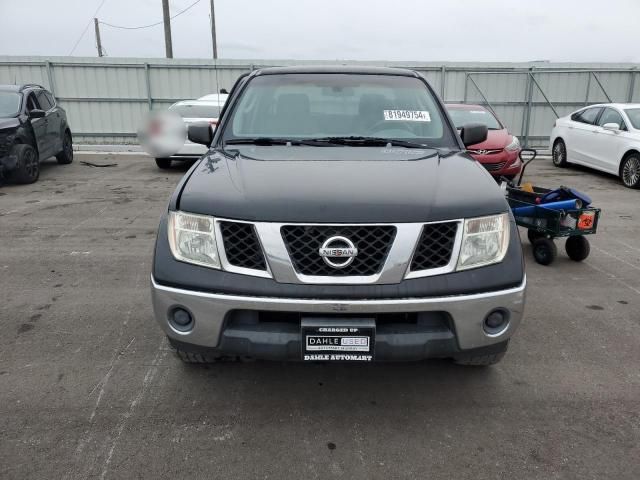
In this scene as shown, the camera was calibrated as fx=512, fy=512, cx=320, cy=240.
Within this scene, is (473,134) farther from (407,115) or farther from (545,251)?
(545,251)

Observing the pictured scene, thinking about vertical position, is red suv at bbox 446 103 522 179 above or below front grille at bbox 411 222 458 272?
below

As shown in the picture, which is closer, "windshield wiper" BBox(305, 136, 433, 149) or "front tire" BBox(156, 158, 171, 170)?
"windshield wiper" BBox(305, 136, 433, 149)

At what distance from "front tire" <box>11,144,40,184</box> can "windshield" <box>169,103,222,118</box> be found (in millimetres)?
2677

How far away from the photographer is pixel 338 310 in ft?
7.34

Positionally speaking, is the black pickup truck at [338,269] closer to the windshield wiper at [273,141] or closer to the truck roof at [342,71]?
the windshield wiper at [273,141]

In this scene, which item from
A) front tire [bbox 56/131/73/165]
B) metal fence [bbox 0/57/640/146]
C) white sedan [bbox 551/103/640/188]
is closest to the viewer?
white sedan [bbox 551/103/640/188]

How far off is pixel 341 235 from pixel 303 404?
3.37 feet

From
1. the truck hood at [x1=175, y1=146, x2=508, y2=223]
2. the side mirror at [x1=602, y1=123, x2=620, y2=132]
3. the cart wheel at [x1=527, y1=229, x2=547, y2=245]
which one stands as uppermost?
the truck hood at [x1=175, y1=146, x2=508, y2=223]

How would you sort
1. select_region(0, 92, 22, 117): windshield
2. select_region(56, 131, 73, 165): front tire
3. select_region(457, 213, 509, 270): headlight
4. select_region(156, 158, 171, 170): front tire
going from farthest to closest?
select_region(56, 131, 73, 165): front tire → select_region(156, 158, 171, 170): front tire → select_region(0, 92, 22, 117): windshield → select_region(457, 213, 509, 270): headlight

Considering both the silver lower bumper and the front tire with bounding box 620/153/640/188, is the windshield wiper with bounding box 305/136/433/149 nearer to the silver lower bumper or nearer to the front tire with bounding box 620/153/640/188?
the silver lower bumper

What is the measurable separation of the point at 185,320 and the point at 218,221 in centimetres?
49

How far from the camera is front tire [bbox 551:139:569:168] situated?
1174 cm

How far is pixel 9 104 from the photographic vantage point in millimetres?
9367

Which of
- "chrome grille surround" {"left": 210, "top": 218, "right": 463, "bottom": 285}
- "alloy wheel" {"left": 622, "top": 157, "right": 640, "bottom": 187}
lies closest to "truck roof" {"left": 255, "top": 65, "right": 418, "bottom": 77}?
"chrome grille surround" {"left": 210, "top": 218, "right": 463, "bottom": 285}
